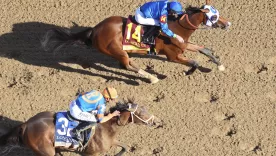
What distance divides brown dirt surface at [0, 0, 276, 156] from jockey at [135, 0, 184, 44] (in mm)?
1159

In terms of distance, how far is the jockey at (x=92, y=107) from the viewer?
7.34m

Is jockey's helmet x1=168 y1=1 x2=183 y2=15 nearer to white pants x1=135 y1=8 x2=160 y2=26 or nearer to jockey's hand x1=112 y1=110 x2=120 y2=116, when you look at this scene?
white pants x1=135 y1=8 x2=160 y2=26

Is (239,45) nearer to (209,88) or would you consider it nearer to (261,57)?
(261,57)

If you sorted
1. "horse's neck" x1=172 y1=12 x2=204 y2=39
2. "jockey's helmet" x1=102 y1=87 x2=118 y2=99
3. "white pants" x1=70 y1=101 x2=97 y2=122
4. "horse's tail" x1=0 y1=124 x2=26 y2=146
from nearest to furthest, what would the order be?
1. "jockey's helmet" x1=102 y1=87 x2=118 y2=99
2. "white pants" x1=70 y1=101 x2=97 y2=122
3. "horse's tail" x1=0 y1=124 x2=26 y2=146
4. "horse's neck" x1=172 y1=12 x2=204 y2=39

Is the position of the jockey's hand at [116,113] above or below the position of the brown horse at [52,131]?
above

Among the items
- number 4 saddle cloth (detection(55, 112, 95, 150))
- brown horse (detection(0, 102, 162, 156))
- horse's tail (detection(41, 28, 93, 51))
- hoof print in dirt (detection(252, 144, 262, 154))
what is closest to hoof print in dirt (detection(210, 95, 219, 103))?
hoof print in dirt (detection(252, 144, 262, 154))

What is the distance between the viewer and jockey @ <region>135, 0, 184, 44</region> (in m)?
8.45

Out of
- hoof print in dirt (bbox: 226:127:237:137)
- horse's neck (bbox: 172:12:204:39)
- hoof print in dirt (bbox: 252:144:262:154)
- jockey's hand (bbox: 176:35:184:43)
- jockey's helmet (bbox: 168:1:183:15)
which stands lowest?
hoof print in dirt (bbox: 252:144:262:154)

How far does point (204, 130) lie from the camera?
886 cm

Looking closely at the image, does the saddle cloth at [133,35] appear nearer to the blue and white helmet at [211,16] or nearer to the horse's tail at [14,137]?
the blue and white helmet at [211,16]

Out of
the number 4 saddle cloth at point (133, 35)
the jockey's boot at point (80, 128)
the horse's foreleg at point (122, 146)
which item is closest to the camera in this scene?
the jockey's boot at point (80, 128)

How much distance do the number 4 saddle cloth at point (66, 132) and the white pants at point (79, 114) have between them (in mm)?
184

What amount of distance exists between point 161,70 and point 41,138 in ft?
Result: 8.89

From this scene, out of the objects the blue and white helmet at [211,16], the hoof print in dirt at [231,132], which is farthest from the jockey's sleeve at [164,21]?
the hoof print in dirt at [231,132]
